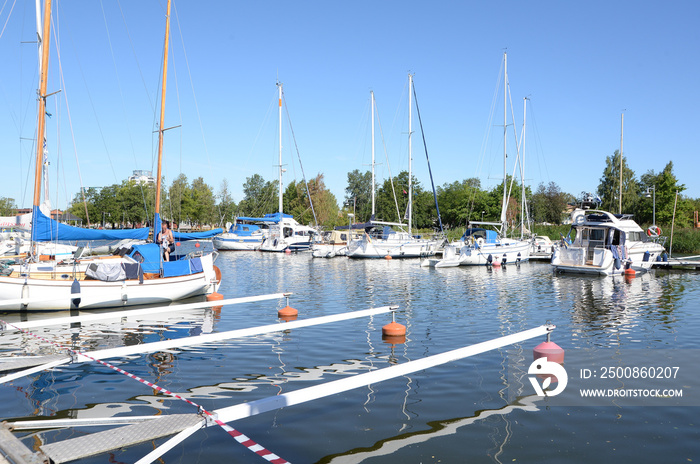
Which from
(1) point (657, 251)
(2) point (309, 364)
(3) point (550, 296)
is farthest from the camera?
(1) point (657, 251)

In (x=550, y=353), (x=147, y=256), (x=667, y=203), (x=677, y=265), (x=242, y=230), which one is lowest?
(x=550, y=353)

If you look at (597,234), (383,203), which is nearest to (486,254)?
(597,234)

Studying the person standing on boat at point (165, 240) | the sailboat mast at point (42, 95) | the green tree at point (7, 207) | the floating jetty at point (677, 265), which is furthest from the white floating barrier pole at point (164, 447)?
the green tree at point (7, 207)

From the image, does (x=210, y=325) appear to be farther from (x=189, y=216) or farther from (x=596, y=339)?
(x=189, y=216)

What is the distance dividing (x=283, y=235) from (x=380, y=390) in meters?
54.7

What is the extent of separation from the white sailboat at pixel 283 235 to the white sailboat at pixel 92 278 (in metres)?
39.6

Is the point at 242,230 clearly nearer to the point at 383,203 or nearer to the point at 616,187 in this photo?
the point at 383,203

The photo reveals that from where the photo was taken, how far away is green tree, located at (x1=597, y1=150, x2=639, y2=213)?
70.6m

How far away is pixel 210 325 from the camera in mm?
16078

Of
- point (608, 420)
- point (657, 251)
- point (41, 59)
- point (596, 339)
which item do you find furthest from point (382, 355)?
point (657, 251)

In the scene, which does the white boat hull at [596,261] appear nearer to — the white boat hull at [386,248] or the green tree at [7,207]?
the white boat hull at [386,248]

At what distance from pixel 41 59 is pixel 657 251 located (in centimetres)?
4045

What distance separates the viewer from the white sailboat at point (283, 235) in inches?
2396

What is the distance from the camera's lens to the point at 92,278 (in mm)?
17969
